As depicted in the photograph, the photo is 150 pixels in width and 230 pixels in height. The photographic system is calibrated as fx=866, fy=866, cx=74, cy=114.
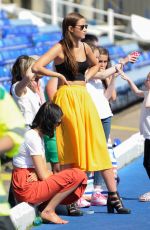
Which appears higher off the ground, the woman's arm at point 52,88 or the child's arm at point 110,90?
the woman's arm at point 52,88

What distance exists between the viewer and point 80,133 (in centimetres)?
749

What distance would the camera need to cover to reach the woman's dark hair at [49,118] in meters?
7.06

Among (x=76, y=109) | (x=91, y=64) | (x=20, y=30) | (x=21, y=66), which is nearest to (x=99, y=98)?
(x=91, y=64)

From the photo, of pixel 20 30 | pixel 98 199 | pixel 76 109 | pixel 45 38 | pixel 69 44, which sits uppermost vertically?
pixel 69 44

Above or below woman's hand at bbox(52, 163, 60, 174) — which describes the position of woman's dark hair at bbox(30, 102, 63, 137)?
above

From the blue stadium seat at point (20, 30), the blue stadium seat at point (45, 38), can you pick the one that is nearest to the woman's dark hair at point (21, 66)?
the blue stadium seat at point (20, 30)

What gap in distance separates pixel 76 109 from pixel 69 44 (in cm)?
57

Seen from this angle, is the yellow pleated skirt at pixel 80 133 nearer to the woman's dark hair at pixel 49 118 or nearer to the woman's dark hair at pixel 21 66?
the woman's dark hair at pixel 49 118

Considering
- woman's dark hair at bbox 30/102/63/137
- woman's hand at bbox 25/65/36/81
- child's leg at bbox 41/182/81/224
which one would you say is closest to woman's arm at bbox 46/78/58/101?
woman's hand at bbox 25/65/36/81

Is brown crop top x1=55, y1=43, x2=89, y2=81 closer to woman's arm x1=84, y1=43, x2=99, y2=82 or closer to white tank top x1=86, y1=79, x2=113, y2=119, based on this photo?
woman's arm x1=84, y1=43, x2=99, y2=82

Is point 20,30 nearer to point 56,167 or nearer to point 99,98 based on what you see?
point 99,98

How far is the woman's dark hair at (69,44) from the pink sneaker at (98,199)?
1.35 metres

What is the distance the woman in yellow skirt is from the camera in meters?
7.47

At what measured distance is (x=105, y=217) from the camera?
7668 millimetres
